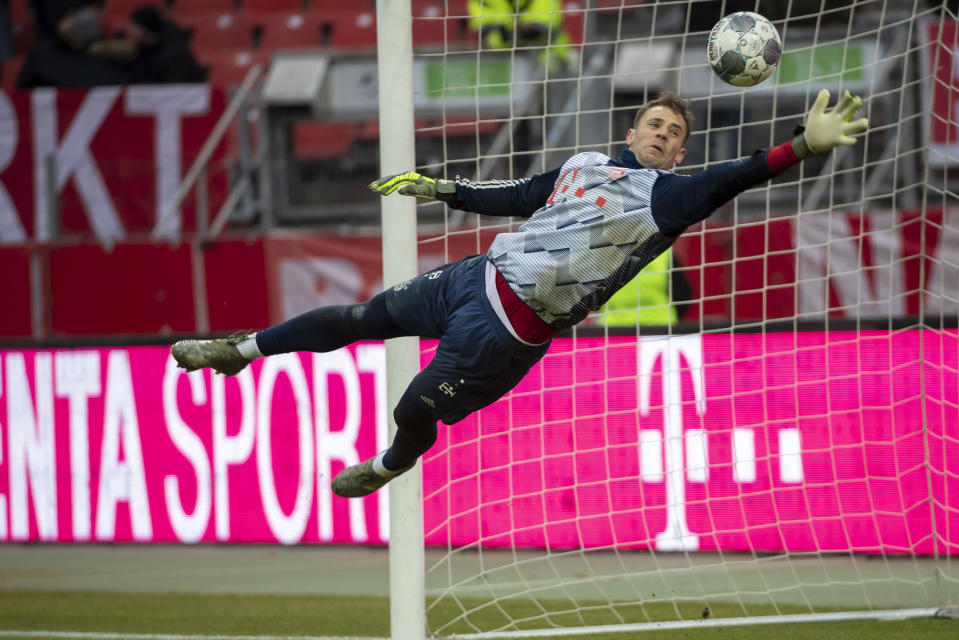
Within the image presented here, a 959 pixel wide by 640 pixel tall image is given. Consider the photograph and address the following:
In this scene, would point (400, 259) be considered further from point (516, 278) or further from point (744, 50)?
point (744, 50)

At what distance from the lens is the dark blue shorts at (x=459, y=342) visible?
15.2 feet

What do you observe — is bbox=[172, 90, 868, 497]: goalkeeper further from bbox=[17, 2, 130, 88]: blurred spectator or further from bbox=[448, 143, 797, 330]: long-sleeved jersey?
bbox=[17, 2, 130, 88]: blurred spectator

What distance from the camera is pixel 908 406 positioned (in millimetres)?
7020

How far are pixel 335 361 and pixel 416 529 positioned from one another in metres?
2.66

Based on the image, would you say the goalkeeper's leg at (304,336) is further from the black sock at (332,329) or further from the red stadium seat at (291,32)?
the red stadium seat at (291,32)

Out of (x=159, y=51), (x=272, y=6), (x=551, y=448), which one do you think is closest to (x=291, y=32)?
(x=272, y=6)

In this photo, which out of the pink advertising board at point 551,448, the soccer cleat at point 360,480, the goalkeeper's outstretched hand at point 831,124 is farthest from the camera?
the pink advertising board at point 551,448

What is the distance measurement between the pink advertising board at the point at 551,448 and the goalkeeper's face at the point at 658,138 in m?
2.57

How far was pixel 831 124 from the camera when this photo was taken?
3828mm

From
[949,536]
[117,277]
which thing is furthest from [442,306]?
[117,277]

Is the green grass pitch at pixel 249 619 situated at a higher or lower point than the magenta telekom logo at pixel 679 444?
lower

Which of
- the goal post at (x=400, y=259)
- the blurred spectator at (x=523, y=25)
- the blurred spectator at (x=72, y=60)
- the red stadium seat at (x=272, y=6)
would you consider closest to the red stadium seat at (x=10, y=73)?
the blurred spectator at (x=72, y=60)

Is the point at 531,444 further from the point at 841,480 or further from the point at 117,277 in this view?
the point at 117,277

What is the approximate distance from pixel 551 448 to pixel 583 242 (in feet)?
10.1
